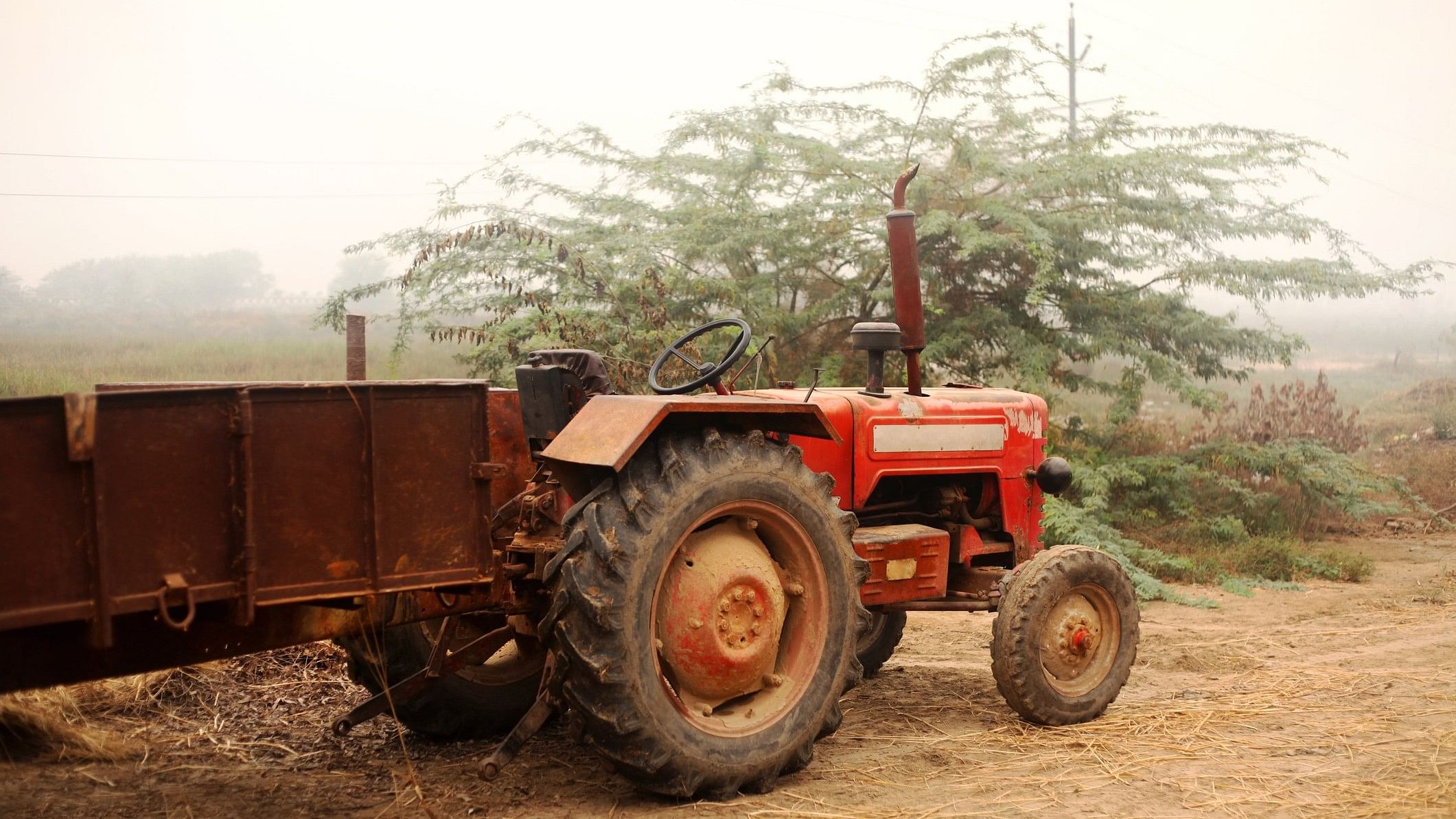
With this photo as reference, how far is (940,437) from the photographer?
478 centimetres

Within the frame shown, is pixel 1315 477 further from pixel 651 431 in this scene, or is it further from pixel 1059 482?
pixel 651 431

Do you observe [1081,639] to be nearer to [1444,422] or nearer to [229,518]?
[229,518]

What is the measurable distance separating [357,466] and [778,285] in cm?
736

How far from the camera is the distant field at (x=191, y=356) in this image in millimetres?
5270

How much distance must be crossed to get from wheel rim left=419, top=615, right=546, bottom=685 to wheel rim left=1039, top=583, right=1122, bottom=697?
2053 mm

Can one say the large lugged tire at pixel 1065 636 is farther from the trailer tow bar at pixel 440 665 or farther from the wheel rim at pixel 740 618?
the trailer tow bar at pixel 440 665

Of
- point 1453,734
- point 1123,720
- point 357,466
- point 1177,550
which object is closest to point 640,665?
point 357,466

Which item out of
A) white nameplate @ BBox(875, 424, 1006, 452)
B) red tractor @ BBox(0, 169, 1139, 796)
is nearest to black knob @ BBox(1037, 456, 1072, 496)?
red tractor @ BBox(0, 169, 1139, 796)

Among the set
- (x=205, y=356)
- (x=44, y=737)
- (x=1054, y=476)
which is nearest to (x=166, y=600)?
(x=44, y=737)

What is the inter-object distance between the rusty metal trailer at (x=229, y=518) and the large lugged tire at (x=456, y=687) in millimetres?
932

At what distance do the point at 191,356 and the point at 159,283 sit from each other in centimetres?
92

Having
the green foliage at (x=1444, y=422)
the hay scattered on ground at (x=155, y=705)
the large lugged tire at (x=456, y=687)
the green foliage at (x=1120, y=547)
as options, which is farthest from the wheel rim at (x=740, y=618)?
the green foliage at (x=1444, y=422)

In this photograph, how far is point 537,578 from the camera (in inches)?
141

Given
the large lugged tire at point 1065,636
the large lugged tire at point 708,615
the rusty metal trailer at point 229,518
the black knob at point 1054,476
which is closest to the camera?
the rusty metal trailer at point 229,518
